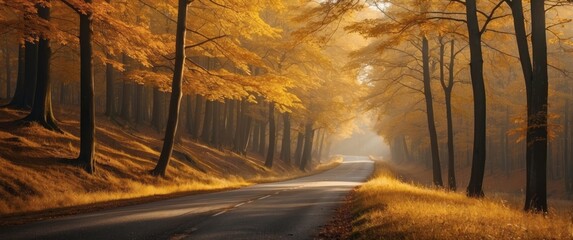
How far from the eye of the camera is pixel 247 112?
37.8m

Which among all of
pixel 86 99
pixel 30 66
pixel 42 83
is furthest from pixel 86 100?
pixel 30 66

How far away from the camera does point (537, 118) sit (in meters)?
11.0

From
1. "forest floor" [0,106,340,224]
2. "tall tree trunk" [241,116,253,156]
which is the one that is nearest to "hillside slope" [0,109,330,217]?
"forest floor" [0,106,340,224]

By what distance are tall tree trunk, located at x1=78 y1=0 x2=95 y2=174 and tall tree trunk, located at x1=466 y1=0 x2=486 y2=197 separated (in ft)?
41.7

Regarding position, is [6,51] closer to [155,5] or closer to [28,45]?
[28,45]

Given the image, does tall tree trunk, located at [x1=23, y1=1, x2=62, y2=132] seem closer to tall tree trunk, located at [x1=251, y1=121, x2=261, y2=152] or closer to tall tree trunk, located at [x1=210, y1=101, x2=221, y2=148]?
tall tree trunk, located at [x1=210, y1=101, x2=221, y2=148]

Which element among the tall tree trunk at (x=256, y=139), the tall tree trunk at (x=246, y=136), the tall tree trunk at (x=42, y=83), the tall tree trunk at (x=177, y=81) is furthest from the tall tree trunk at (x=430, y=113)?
the tall tree trunk at (x=256, y=139)

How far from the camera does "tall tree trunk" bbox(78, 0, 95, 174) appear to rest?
1612 centimetres

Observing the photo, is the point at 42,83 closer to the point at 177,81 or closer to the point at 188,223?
the point at 177,81

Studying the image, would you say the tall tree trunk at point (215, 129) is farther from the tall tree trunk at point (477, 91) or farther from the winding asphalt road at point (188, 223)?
the winding asphalt road at point (188, 223)

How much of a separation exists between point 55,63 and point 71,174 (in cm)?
2112

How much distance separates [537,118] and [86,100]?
45.6 feet

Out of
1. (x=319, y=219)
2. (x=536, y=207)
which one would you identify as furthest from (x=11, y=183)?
(x=536, y=207)

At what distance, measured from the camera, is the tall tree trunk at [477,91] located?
14789mm
